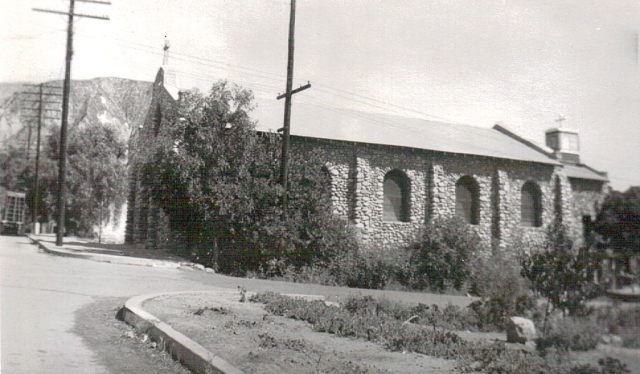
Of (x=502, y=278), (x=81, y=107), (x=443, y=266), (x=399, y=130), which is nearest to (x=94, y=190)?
(x=399, y=130)

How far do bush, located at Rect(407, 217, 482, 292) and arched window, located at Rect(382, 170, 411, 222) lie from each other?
214 cm

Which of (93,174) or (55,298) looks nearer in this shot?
(55,298)

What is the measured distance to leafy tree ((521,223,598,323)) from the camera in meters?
3.57

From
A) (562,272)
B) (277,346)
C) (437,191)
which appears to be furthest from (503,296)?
(437,191)

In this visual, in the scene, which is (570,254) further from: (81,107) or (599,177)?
(81,107)

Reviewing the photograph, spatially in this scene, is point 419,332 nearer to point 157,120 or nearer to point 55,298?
point 55,298

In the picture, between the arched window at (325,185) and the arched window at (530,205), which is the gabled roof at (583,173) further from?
the arched window at (325,185)

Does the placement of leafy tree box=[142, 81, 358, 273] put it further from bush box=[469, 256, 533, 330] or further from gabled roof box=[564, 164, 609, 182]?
gabled roof box=[564, 164, 609, 182]

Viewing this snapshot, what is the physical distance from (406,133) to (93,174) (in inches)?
1006

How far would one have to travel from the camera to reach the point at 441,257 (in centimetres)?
1480

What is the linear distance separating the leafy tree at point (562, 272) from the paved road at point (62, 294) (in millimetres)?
4414

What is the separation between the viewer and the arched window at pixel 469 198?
9483 mm

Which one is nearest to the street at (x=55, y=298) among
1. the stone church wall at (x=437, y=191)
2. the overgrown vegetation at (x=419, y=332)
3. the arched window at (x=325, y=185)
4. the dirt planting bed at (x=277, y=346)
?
the dirt planting bed at (x=277, y=346)

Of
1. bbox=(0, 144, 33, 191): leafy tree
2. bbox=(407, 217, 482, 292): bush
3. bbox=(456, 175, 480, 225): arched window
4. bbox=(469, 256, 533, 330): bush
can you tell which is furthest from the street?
bbox=(0, 144, 33, 191): leafy tree
